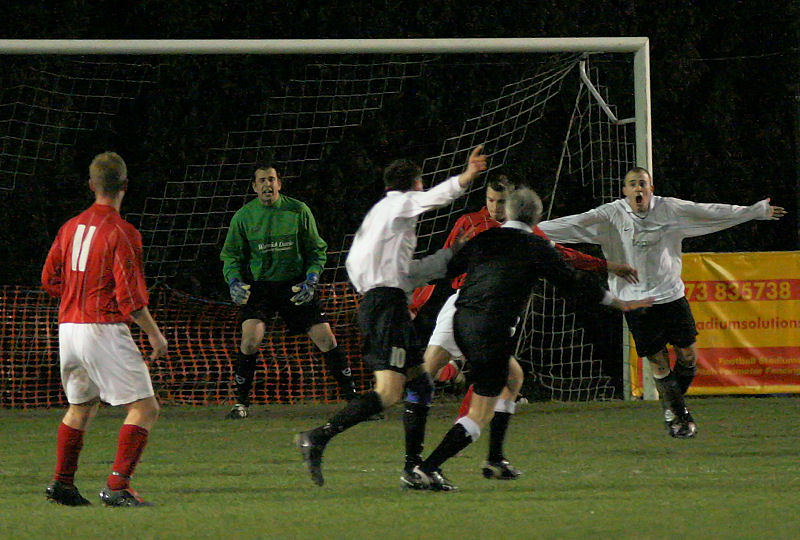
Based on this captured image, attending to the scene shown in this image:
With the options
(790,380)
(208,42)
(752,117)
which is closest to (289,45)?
(208,42)

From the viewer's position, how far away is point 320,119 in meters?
15.1

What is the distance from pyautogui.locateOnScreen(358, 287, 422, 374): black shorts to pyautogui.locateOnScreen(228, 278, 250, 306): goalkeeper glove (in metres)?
4.09

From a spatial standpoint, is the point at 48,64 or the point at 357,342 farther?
the point at 48,64

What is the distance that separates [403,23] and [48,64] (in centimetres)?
400

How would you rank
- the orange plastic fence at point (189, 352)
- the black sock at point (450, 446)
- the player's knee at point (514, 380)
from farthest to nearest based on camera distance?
the orange plastic fence at point (189, 352)
the player's knee at point (514, 380)
the black sock at point (450, 446)

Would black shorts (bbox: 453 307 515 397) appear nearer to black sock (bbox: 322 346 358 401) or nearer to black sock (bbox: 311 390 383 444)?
black sock (bbox: 311 390 383 444)

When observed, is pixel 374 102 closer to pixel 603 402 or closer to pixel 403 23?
pixel 403 23

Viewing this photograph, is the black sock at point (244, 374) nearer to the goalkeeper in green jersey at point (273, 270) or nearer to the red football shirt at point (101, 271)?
the goalkeeper in green jersey at point (273, 270)

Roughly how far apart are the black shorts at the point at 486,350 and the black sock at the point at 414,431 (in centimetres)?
39

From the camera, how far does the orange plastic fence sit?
1291 centimetres

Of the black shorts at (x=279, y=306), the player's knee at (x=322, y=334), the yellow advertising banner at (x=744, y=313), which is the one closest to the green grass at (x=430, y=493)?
the player's knee at (x=322, y=334)

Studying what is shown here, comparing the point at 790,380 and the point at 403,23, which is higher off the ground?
the point at 403,23

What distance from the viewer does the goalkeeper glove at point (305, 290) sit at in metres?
10.8

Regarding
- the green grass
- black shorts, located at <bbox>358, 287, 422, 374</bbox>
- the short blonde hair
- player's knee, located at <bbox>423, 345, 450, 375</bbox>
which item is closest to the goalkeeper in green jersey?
the green grass
